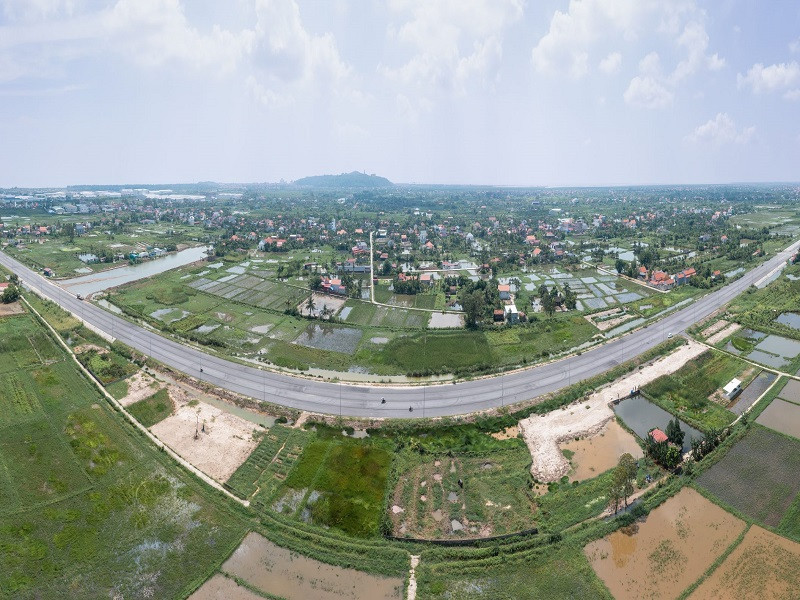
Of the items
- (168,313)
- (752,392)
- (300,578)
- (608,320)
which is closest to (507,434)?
(300,578)

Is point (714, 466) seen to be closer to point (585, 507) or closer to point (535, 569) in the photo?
point (585, 507)

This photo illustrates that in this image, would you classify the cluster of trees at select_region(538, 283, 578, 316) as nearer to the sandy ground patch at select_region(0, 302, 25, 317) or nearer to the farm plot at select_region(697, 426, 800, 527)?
the farm plot at select_region(697, 426, 800, 527)

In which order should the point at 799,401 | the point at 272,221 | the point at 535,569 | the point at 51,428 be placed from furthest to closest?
the point at 272,221, the point at 799,401, the point at 51,428, the point at 535,569

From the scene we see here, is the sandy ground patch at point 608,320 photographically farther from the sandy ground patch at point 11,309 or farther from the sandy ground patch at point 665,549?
the sandy ground patch at point 11,309

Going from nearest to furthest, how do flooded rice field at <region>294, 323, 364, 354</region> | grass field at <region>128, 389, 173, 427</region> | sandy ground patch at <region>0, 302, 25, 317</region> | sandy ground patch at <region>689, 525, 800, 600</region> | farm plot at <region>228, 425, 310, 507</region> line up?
sandy ground patch at <region>689, 525, 800, 600</region>
farm plot at <region>228, 425, 310, 507</region>
grass field at <region>128, 389, 173, 427</region>
flooded rice field at <region>294, 323, 364, 354</region>
sandy ground patch at <region>0, 302, 25, 317</region>


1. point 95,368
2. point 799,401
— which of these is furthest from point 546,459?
point 95,368

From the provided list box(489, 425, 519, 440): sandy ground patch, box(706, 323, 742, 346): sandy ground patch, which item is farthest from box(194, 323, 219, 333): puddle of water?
box(706, 323, 742, 346): sandy ground patch

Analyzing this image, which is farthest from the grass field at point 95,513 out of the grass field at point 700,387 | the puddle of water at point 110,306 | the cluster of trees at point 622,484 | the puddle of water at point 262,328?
the grass field at point 700,387
